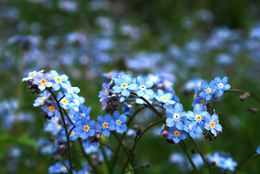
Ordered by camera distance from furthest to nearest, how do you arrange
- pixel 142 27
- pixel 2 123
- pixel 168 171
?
1. pixel 142 27
2. pixel 2 123
3. pixel 168 171

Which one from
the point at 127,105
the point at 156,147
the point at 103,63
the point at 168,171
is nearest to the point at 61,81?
the point at 127,105

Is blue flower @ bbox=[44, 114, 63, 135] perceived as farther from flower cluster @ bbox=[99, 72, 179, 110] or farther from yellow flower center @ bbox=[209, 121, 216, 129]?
yellow flower center @ bbox=[209, 121, 216, 129]

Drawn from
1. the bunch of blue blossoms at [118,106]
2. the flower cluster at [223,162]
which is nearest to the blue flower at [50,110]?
the bunch of blue blossoms at [118,106]

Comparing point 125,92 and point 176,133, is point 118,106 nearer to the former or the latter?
point 125,92

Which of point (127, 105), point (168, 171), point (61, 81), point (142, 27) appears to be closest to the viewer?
point (61, 81)

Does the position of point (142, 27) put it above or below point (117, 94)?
above

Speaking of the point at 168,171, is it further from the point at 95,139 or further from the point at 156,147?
the point at 95,139

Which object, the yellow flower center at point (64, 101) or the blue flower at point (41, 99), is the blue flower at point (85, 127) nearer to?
the yellow flower center at point (64, 101)
